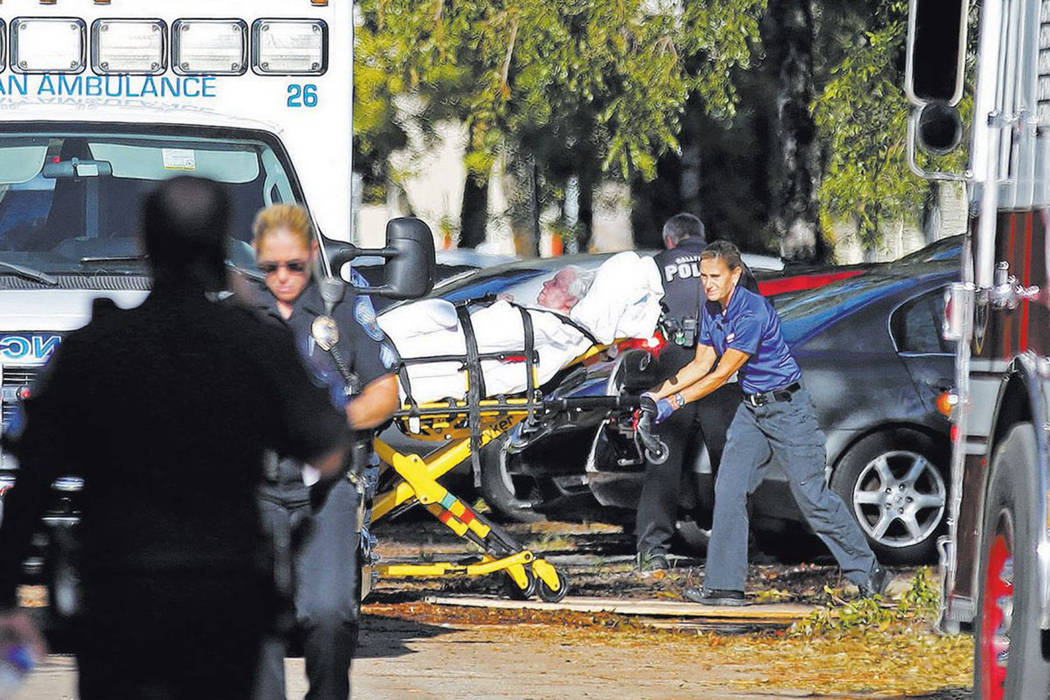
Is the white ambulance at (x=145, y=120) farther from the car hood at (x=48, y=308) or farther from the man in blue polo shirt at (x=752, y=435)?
the man in blue polo shirt at (x=752, y=435)

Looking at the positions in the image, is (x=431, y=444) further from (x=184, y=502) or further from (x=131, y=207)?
(x=184, y=502)

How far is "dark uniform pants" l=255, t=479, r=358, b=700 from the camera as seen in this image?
5852mm

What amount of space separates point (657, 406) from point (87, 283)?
2585 millimetres

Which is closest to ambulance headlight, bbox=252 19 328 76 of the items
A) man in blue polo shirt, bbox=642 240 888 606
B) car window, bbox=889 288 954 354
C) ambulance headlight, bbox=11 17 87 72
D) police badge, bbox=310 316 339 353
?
ambulance headlight, bbox=11 17 87 72

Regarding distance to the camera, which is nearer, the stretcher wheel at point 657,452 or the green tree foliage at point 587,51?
the stretcher wheel at point 657,452

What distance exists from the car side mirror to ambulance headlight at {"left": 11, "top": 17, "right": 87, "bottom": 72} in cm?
211

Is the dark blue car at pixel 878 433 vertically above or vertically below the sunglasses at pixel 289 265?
below

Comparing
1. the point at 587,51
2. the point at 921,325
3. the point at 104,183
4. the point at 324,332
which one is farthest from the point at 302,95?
the point at 587,51

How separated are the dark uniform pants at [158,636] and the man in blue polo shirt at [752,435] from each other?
571 centimetres

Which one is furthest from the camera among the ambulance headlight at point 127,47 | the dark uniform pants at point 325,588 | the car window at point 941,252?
the car window at point 941,252

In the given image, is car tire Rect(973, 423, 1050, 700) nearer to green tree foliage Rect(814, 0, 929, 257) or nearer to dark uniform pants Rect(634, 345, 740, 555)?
dark uniform pants Rect(634, 345, 740, 555)

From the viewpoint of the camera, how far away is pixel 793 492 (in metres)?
9.81

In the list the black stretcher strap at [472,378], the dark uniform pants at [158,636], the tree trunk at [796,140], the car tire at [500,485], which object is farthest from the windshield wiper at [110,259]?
the tree trunk at [796,140]

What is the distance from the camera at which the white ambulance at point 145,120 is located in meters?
8.60
